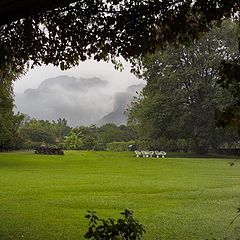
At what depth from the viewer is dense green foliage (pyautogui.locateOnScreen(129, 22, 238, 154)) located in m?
47.2

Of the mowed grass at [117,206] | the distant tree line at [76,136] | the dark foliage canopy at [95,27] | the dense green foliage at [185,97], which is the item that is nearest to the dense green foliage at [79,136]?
the distant tree line at [76,136]

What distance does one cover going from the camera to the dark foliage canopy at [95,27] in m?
4.43

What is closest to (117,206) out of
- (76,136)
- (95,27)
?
(95,27)

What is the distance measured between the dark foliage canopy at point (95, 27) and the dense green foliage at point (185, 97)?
41.9m

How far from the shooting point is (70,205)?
11.2 metres

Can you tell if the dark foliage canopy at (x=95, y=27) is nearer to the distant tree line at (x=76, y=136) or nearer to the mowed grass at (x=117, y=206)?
the mowed grass at (x=117, y=206)

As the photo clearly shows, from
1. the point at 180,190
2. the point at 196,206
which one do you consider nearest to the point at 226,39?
the point at 180,190

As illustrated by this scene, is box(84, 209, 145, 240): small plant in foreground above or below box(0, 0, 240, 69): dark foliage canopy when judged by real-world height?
below

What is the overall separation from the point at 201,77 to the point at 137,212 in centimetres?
4053

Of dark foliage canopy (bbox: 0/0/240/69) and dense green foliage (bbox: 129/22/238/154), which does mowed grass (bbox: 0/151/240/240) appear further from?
dense green foliage (bbox: 129/22/238/154)

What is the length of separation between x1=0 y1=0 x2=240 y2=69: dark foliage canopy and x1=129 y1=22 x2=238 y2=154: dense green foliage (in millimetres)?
41897

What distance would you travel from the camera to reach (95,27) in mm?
4828

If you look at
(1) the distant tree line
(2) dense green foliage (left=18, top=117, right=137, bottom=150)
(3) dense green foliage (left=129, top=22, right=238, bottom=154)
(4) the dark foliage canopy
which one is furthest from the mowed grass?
(2) dense green foliage (left=18, top=117, right=137, bottom=150)

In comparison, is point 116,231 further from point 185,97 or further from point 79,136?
point 79,136
